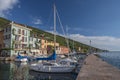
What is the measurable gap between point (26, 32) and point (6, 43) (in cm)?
831

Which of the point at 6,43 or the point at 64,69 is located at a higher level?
the point at 6,43

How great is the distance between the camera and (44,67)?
31672mm

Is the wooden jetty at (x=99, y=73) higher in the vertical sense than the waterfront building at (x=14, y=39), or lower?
lower

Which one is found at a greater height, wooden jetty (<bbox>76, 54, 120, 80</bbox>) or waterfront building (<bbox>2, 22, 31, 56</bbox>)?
waterfront building (<bbox>2, 22, 31, 56</bbox>)

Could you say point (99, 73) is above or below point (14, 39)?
below

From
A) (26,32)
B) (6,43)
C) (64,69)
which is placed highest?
(26,32)

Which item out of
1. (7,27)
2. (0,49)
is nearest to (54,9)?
(7,27)

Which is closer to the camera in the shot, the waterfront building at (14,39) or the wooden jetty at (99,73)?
the wooden jetty at (99,73)

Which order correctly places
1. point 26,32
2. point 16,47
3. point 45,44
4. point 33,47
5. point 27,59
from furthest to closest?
1. point 45,44
2. point 33,47
3. point 26,32
4. point 16,47
5. point 27,59

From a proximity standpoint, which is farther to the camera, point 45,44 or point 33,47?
point 45,44

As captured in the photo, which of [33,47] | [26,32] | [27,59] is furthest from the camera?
[33,47]

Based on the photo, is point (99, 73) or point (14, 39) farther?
point (14, 39)

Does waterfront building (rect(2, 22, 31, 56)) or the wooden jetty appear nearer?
the wooden jetty

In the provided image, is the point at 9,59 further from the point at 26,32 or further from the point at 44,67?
the point at 44,67
